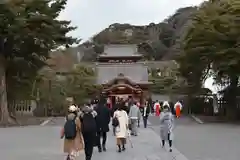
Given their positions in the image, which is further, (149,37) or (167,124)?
(149,37)

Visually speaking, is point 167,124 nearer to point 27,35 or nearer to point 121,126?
point 121,126

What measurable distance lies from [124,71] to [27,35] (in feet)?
132

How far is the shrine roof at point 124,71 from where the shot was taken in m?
65.7

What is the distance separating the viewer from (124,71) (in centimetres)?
6888

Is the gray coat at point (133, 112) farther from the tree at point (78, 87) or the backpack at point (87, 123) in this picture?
the tree at point (78, 87)

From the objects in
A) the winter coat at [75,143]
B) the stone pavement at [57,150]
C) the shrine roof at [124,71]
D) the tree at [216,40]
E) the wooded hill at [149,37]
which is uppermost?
the wooded hill at [149,37]

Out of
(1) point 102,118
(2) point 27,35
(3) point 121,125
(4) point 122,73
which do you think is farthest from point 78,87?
(3) point 121,125

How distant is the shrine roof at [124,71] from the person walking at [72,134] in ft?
172

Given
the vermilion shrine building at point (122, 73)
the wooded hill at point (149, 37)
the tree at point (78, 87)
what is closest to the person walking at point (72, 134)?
the tree at point (78, 87)

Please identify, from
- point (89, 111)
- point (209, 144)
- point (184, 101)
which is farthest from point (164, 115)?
point (184, 101)

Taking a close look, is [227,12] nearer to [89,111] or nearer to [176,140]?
[176,140]

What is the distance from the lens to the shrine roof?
65.7 m

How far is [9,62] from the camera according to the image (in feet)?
103

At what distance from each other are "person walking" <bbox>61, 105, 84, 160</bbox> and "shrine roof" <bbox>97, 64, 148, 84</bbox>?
52.5 m
